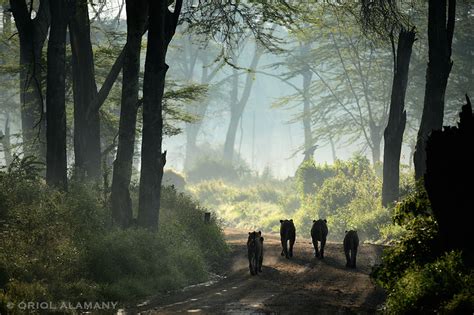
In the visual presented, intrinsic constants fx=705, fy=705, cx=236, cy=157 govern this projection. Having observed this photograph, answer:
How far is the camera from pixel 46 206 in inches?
609

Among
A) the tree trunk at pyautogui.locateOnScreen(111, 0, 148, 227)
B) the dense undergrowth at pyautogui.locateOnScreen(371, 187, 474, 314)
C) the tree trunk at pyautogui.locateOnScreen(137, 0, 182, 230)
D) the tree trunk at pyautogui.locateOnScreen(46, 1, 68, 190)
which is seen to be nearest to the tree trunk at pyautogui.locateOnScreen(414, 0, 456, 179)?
the tree trunk at pyautogui.locateOnScreen(137, 0, 182, 230)

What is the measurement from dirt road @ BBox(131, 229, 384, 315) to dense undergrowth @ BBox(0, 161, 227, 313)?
712 mm

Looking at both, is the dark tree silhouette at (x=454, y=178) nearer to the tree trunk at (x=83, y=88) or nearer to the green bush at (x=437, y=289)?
the green bush at (x=437, y=289)

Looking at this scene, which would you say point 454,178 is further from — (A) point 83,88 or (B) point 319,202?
(B) point 319,202

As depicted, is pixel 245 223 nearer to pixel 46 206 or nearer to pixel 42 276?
pixel 46 206

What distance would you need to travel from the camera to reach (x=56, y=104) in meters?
18.6

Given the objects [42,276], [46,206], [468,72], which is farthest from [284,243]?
[468,72]

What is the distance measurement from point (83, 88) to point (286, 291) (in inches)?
440

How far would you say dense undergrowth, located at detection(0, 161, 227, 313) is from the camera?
12.1 meters

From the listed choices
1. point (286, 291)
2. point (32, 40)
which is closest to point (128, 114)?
point (32, 40)

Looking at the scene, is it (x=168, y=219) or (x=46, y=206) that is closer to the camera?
(x=46, y=206)

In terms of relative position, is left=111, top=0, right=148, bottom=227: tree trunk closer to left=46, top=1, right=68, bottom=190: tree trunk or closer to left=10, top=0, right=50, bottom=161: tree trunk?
left=46, top=1, right=68, bottom=190: tree trunk

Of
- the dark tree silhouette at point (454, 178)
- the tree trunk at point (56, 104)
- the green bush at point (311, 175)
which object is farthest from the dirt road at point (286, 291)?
the green bush at point (311, 175)

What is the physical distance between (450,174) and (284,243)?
8343mm
